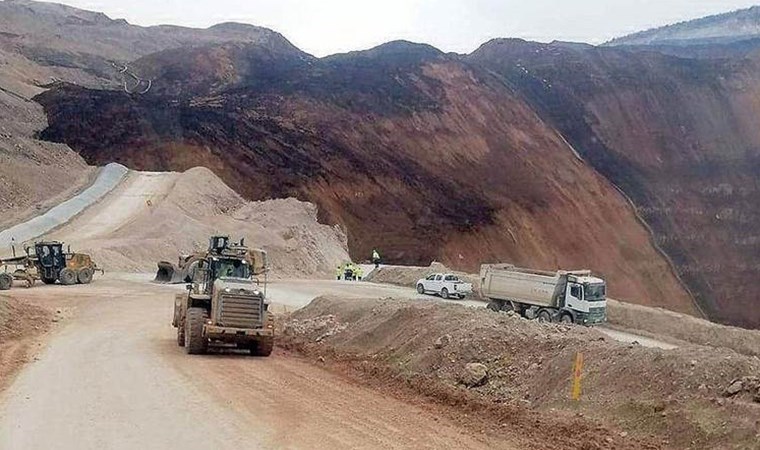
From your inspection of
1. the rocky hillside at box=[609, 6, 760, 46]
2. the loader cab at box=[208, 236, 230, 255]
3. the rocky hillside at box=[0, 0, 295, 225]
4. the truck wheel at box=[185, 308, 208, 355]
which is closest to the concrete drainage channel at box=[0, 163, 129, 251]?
the rocky hillside at box=[0, 0, 295, 225]

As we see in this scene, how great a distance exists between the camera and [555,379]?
44.5ft

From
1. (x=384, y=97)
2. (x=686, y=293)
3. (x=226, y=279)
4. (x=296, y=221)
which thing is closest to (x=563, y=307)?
(x=226, y=279)

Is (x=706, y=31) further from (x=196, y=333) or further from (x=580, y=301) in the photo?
(x=196, y=333)

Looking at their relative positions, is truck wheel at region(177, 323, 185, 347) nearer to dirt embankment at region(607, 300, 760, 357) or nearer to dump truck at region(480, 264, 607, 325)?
dump truck at region(480, 264, 607, 325)

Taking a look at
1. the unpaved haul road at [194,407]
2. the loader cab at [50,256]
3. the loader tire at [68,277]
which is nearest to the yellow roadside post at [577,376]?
the unpaved haul road at [194,407]

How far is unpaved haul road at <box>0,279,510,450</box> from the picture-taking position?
37.1 feet

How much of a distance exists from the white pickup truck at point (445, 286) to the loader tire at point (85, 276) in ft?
55.5

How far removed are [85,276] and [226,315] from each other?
22.8 metres

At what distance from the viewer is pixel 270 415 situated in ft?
42.1

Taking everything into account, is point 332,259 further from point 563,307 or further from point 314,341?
point 314,341

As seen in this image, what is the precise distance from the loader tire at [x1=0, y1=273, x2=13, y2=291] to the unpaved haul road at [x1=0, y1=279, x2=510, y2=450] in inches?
667

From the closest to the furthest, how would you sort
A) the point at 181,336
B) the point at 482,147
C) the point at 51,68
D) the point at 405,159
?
1. the point at 181,336
2. the point at 405,159
3. the point at 482,147
4. the point at 51,68

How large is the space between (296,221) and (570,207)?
25.0 m

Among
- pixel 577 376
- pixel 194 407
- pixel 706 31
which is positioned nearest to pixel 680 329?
pixel 577 376
